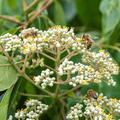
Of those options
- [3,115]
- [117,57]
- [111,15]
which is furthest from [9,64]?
[111,15]

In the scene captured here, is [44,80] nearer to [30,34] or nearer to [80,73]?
[80,73]

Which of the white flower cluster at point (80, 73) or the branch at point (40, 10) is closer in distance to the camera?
the white flower cluster at point (80, 73)

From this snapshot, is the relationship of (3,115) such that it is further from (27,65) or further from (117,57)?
(117,57)

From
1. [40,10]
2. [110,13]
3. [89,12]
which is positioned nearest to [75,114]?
[40,10]

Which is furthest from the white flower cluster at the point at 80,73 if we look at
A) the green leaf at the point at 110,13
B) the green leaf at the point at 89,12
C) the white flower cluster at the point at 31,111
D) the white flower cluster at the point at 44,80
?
the green leaf at the point at 89,12

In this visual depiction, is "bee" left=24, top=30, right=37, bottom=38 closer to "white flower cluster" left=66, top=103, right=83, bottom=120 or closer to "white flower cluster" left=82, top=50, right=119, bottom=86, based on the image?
"white flower cluster" left=82, top=50, right=119, bottom=86

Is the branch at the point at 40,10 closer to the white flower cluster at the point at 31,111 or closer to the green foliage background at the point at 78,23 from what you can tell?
the green foliage background at the point at 78,23
